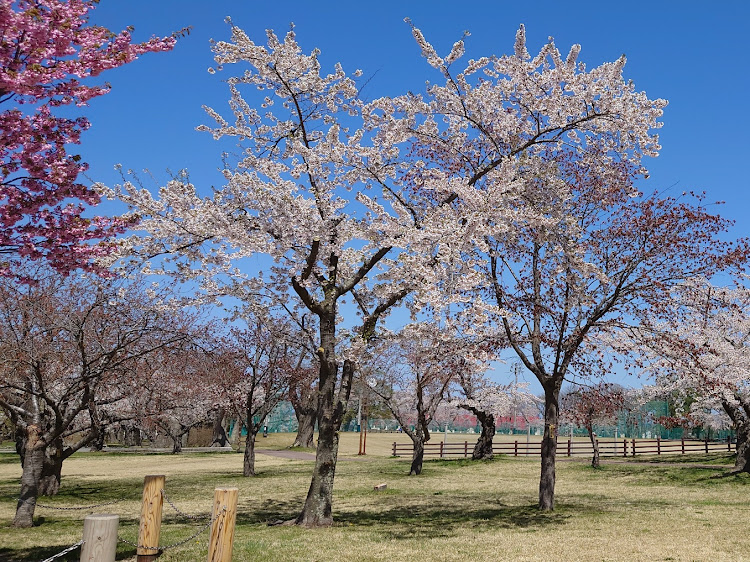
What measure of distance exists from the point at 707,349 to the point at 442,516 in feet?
24.8

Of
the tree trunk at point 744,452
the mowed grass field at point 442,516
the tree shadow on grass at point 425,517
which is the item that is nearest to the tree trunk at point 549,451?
the tree shadow on grass at point 425,517

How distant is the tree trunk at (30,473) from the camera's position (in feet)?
41.5

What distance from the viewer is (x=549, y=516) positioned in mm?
14008

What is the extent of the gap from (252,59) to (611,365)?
10.5 metres

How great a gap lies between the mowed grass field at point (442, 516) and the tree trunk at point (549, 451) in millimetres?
550

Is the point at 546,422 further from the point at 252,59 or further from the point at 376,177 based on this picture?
the point at 252,59

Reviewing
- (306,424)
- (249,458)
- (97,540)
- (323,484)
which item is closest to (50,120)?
(97,540)

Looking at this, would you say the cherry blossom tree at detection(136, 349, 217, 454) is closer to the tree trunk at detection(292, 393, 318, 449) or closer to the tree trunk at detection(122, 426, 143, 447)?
the tree trunk at detection(292, 393, 318, 449)

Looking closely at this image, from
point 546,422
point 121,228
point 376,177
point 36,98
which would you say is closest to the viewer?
point 36,98

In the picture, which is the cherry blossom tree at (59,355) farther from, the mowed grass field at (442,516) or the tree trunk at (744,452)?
the tree trunk at (744,452)

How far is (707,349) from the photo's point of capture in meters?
14.7

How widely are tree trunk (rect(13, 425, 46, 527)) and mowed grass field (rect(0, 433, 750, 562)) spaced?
0.46 m

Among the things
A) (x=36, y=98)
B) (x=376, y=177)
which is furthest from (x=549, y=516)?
(x=36, y=98)

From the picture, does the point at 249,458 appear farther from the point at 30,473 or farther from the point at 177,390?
the point at 30,473
